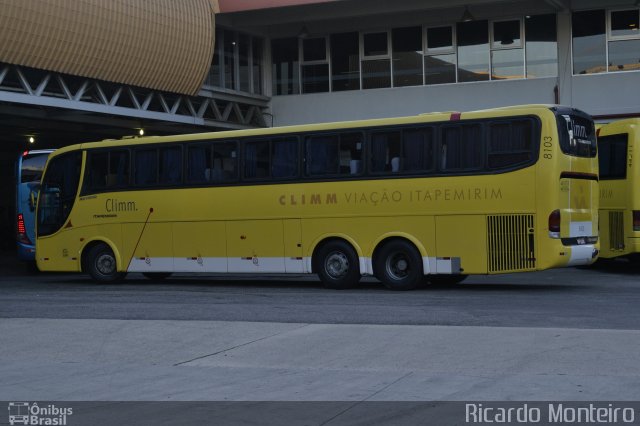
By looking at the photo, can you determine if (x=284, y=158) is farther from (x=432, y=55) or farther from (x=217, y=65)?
(x=432, y=55)

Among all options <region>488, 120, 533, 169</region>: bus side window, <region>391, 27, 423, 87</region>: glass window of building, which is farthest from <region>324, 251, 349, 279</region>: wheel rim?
<region>391, 27, 423, 87</region>: glass window of building

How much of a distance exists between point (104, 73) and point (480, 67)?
12632 millimetres

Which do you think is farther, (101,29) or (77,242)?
(101,29)

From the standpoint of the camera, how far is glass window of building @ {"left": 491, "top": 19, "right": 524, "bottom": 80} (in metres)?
33.1

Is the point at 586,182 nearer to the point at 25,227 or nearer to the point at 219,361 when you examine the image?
the point at 219,361

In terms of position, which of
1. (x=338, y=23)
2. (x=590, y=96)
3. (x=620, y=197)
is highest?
(x=338, y=23)

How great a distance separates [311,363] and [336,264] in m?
9.13

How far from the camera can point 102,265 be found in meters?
22.4

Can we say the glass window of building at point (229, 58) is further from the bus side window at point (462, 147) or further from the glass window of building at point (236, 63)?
the bus side window at point (462, 147)

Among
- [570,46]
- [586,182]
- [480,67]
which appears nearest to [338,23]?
[480,67]

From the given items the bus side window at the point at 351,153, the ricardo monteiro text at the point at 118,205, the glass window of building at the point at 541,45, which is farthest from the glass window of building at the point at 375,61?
the bus side window at the point at 351,153

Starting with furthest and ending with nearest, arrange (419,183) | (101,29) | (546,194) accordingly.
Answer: (101,29) → (419,183) → (546,194)

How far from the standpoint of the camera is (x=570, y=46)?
3228 cm
